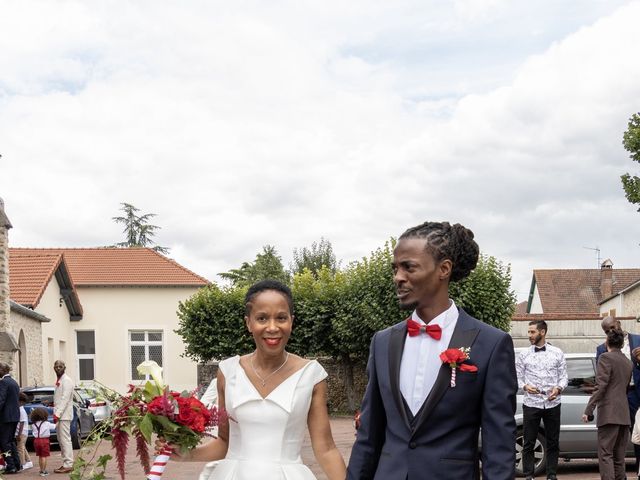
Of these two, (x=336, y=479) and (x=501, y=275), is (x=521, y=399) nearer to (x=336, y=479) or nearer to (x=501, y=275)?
(x=336, y=479)

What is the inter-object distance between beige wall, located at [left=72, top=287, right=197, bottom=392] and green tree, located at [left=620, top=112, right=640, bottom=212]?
19077 millimetres

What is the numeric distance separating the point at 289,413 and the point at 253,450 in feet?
0.85

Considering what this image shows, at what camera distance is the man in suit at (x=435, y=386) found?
3.85m

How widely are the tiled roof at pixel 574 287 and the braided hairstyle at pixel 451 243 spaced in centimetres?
5931

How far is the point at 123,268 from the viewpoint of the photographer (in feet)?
143

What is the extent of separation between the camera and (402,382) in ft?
13.2

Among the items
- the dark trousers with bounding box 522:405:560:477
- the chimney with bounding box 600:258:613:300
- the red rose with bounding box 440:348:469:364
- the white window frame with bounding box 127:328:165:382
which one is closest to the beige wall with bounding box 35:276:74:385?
the white window frame with bounding box 127:328:165:382

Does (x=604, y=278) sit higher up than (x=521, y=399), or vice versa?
(x=604, y=278)

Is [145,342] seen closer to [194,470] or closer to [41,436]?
[41,436]

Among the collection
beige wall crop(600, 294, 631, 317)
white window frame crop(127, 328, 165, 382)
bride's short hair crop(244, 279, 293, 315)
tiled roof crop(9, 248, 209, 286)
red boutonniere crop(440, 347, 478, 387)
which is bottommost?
red boutonniere crop(440, 347, 478, 387)

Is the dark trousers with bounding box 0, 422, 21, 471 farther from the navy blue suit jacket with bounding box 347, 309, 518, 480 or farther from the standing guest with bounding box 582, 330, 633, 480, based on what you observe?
the navy blue suit jacket with bounding box 347, 309, 518, 480

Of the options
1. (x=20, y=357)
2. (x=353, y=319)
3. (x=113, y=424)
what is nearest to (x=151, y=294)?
(x=20, y=357)

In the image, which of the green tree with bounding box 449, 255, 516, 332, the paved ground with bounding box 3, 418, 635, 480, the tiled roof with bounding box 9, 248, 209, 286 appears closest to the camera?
the paved ground with bounding box 3, 418, 635, 480

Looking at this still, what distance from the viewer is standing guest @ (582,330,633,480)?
1071 cm
